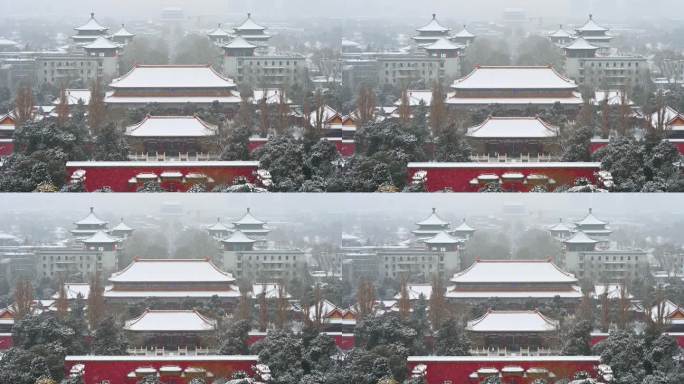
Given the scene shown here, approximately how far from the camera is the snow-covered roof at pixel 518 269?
533 inches

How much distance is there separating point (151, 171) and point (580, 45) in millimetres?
2987

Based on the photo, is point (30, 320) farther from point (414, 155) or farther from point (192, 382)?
point (414, 155)

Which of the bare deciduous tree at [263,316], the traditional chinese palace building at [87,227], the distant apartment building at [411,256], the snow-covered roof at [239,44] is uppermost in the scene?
the snow-covered roof at [239,44]

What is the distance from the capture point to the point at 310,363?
42.7 feet

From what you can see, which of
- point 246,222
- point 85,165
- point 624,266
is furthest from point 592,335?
point 85,165

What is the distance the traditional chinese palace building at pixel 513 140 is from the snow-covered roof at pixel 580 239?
1.76ft

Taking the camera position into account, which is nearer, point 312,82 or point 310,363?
point 310,363

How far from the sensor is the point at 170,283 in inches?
537

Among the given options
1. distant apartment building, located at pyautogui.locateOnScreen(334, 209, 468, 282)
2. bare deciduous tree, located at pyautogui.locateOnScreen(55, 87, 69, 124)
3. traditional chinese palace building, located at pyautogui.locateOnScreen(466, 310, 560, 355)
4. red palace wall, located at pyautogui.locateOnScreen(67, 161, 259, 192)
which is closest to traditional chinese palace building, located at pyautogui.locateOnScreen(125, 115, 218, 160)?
red palace wall, located at pyautogui.locateOnScreen(67, 161, 259, 192)

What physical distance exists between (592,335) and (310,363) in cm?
183

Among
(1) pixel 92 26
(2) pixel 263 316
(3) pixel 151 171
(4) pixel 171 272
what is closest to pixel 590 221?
(2) pixel 263 316

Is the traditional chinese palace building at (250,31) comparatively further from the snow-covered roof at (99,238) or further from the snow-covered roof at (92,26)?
the snow-covered roof at (99,238)

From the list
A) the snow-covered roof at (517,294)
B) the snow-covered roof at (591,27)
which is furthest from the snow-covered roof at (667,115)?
the snow-covered roof at (517,294)

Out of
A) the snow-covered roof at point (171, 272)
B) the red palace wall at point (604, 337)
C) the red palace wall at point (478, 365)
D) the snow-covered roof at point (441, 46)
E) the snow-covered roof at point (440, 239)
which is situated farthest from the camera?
the snow-covered roof at point (441, 46)
